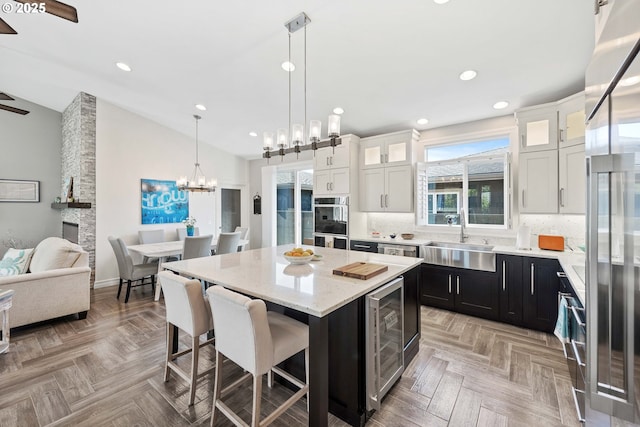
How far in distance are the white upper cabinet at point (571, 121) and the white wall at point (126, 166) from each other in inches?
259

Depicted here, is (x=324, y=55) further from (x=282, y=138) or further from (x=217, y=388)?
(x=217, y=388)

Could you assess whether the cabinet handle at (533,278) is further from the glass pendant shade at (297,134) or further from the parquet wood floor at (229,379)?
the glass pendant shade at (297,134)

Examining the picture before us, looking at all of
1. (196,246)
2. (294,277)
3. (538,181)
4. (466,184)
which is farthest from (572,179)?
(196,246)

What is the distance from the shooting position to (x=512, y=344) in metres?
2.82

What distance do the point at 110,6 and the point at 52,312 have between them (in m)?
3.54

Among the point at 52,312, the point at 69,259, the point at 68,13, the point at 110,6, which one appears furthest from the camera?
the point at 69,259

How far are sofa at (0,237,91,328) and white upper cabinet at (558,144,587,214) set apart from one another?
603 cm

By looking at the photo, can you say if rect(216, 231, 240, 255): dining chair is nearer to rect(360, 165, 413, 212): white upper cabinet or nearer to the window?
rect(360, 165, 413, 212): white upper cabinet

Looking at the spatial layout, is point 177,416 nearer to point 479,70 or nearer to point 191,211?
point 479,70

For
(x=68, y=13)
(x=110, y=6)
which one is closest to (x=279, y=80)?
(x=110, y=6)

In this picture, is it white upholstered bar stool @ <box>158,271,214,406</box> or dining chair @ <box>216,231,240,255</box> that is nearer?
white upholstered bar stool @ <box>158,271,214,406</box>

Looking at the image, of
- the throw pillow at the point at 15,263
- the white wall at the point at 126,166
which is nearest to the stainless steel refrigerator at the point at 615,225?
the throw pillow at the point at 15,263

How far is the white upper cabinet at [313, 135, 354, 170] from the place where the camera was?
4.61 m

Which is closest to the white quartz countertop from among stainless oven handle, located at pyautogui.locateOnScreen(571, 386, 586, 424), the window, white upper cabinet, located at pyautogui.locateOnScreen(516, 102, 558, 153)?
stainless oven handle, located at pyautogui.locateOnScreen(571, 386, 586, 424)
